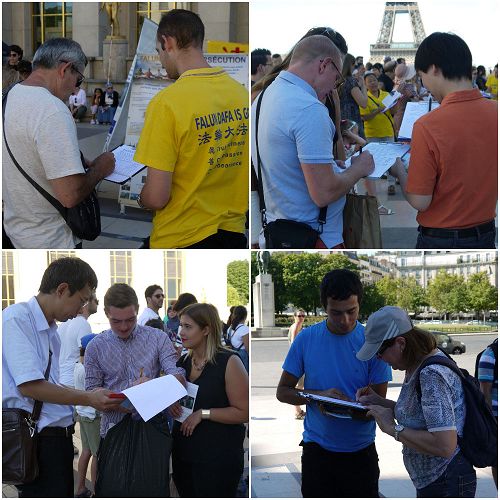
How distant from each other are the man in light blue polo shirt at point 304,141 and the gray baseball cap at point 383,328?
0.59m

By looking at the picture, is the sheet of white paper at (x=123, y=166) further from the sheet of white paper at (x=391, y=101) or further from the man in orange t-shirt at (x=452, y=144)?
the sheet of white paper at (x=391, y=101)

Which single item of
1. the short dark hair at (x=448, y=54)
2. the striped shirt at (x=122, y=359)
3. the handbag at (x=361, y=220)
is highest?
the short dark hair at (x=448, y=54)

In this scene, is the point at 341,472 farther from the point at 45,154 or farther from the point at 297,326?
the point at 45,154

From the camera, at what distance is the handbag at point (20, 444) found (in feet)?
10.8

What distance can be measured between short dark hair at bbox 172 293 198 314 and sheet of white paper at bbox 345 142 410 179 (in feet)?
4.42

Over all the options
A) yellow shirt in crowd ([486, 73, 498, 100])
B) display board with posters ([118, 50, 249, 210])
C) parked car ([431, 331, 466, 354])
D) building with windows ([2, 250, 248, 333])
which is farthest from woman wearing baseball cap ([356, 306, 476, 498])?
yellow shirt in crowd ([486, 73, 498, 100])

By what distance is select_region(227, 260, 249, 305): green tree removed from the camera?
13.1ft

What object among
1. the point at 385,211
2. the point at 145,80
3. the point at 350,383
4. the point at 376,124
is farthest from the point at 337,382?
the point at 376,124

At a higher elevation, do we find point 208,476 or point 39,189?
point 39,189

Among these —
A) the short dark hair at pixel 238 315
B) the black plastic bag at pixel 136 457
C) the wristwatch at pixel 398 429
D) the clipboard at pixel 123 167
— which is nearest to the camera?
the wristwatch at pixel 398 429

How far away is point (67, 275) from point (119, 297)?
434 mm

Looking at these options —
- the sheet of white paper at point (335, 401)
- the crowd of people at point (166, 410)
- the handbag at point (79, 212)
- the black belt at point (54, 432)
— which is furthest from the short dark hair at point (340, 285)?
the black belt at point (54, 432)

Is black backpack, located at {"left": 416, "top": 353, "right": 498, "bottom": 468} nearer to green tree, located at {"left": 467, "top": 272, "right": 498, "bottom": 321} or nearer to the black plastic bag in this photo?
green tree, located at {"left": 467, "top": 272, "right": 498, "bottom": 321}

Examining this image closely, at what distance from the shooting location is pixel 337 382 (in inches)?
142
